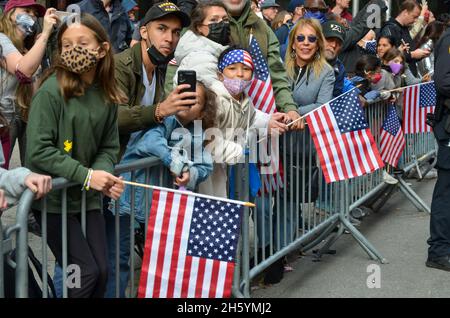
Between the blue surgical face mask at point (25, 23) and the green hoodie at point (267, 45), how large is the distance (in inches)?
57.9

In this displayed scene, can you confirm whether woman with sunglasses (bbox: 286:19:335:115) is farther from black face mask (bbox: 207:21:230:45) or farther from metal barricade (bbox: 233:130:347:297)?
black face mask (bbox: 207:21:230:45)

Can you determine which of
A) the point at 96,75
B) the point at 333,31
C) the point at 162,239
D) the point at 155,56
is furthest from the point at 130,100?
the point at 333,31

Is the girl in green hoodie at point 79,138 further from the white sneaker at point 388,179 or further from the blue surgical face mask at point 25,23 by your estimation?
the white sneaker at point 388,179

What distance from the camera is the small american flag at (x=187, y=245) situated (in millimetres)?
4102

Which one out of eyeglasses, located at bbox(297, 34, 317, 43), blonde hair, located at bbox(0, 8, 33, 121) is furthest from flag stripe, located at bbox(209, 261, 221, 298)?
eyeglasses, located at bbox(297, 34, 317, 43)

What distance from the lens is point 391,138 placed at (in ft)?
26.8

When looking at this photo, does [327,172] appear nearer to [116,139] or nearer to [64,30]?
[116,139]

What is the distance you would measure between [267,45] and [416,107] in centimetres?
311

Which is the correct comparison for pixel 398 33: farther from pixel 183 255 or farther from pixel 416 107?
pixel 183 255

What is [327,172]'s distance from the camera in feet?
20.8

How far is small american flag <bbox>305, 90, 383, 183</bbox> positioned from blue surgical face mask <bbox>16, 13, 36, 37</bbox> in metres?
2.14

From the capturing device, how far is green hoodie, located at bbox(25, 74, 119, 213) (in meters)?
3.74

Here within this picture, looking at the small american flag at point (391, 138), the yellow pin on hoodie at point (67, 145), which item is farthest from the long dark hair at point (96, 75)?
the small american flag at point (391, 138)
